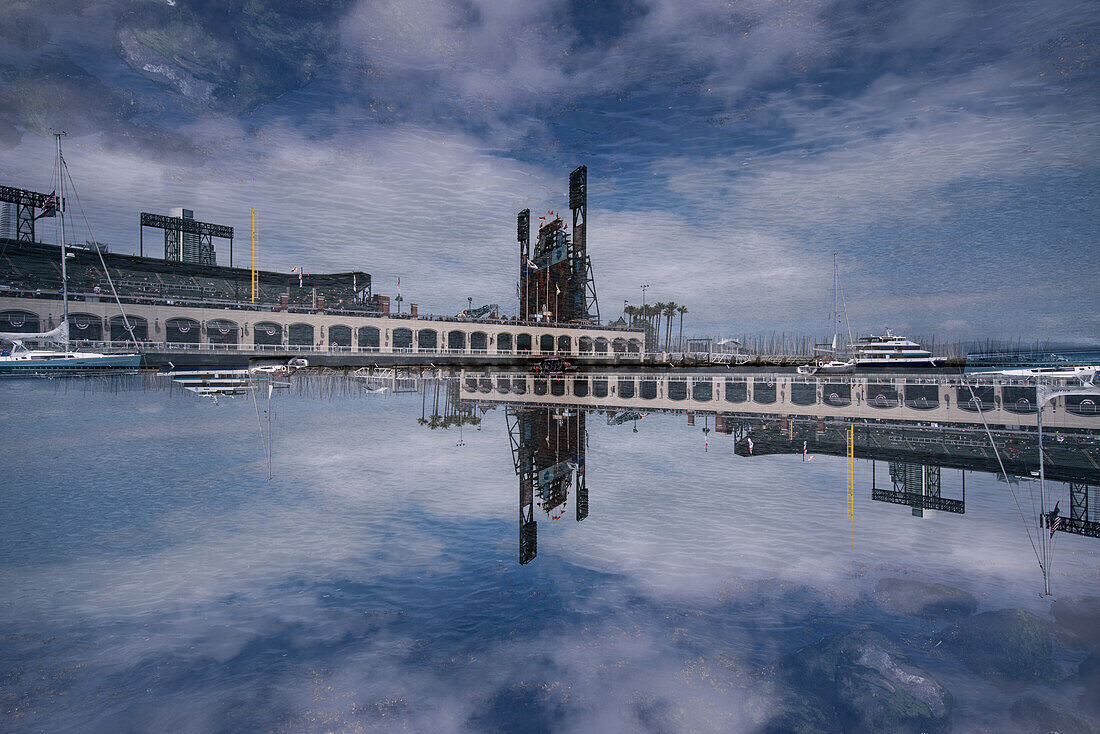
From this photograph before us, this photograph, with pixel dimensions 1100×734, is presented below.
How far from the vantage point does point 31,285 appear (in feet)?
254

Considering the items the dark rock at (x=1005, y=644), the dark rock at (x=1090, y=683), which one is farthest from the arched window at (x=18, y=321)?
the dark rock at (x=1090, y=683)

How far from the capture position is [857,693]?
320 inches

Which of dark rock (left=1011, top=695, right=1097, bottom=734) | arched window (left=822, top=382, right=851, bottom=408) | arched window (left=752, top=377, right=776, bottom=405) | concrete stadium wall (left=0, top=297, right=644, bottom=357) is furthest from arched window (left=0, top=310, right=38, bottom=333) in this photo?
arched window (left=822, top=382, right=851, bottom=408)

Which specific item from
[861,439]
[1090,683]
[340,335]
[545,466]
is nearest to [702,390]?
[861,439]

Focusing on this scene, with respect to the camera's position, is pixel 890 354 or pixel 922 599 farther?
pixel 890 354

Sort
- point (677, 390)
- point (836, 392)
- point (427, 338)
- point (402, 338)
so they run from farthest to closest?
point (427, 338), point (402, 338), point (677, 390), point (836, 392)

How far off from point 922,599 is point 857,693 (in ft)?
13.8

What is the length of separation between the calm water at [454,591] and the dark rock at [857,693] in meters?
0.33

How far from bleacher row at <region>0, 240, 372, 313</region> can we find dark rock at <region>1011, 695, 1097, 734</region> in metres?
80.9

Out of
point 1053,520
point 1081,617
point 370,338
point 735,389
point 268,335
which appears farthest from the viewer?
point 370,338

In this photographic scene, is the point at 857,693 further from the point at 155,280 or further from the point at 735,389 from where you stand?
the point at 155,280

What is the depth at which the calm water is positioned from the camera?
7.91 meters

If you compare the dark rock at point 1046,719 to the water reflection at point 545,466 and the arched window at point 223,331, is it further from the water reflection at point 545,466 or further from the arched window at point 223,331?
the arched window at point 223,331

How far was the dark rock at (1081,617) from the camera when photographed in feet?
30.8
